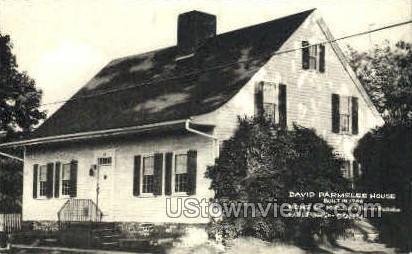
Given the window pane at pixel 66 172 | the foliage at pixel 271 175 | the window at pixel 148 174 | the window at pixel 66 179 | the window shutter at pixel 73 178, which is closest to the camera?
the foliage at pixel 271 175

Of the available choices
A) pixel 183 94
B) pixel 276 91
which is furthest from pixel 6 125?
pixel 276 91

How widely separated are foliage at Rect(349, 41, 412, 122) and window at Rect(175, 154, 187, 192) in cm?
1174

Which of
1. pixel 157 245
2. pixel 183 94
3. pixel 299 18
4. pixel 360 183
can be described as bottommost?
pixel 157 245

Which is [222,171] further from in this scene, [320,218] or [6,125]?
[6,125]

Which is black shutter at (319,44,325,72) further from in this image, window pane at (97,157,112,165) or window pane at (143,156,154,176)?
window pane at (97,157,112,165)

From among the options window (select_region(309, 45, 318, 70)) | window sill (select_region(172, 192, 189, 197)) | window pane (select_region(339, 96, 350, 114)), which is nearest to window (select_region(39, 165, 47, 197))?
window sill (select_region(172, 192, 189, 197))

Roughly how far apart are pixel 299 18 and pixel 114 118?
686 cm

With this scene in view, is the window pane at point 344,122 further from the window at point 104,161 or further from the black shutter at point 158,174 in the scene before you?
the window at point 104,161

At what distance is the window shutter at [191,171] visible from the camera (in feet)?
64.7

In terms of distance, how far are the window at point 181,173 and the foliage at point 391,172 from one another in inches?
250

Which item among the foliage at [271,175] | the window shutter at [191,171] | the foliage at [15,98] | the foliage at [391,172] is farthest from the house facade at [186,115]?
the foliage at [15,98]

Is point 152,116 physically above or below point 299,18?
below

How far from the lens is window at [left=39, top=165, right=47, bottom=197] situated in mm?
25359

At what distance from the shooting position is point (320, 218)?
63.3 ft
